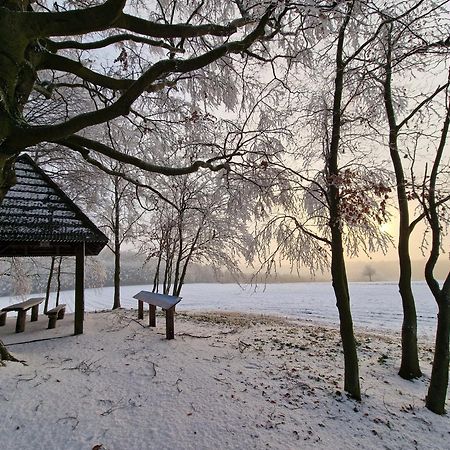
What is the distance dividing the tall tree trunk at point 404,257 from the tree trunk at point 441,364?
5.13ft

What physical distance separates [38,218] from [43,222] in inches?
6.8

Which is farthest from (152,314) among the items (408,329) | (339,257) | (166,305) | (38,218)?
A: (408,329)

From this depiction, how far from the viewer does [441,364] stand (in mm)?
4520

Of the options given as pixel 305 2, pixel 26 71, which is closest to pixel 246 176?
pixel 305 2

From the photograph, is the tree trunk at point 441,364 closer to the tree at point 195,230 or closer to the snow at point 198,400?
the snow at point 198,400

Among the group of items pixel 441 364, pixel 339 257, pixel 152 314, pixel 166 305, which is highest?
pixel 339 257

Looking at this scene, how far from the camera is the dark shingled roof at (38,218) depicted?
647cm

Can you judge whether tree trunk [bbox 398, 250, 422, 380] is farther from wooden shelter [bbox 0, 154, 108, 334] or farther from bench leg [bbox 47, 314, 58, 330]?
bench leg [bbox 47, 314, 58, 330]

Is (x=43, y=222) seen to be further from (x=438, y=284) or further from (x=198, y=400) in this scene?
(x=438, y=284)

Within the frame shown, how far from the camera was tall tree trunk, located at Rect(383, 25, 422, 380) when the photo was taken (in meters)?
6.05

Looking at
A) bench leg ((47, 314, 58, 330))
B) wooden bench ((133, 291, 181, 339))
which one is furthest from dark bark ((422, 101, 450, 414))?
bench leg ((47, 314, 58, 330))

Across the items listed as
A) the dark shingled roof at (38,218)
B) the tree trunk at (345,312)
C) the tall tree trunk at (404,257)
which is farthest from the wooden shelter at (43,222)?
the tall tree trunk at (404,257)

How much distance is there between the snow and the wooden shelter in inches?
88.7

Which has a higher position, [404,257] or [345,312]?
[404,257]
